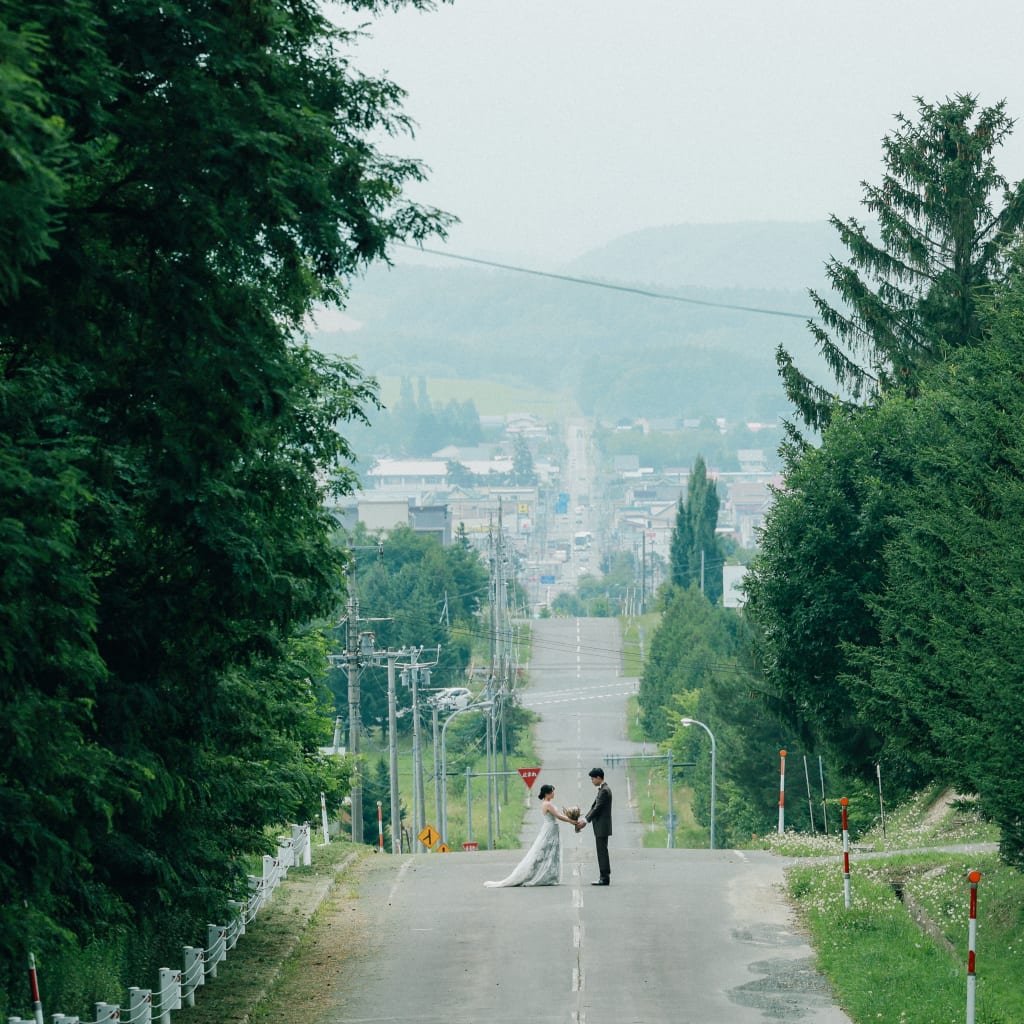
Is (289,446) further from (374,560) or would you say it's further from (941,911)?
(374,560)

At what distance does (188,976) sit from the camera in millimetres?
15523

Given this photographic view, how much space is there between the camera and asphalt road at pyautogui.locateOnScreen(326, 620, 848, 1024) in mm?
15148

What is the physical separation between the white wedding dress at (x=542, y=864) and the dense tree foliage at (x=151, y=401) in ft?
27.8

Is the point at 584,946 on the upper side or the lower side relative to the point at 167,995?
lower

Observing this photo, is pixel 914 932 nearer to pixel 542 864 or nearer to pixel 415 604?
pixel 542 864

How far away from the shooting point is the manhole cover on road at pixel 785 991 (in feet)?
49.4

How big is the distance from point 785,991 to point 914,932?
9.30 feet

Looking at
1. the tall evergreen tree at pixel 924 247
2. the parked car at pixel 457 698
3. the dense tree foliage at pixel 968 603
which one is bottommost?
the parked car at pixel 457 698

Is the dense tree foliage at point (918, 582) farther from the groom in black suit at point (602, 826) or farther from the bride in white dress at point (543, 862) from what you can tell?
the bride in white dress at point (543, 862)

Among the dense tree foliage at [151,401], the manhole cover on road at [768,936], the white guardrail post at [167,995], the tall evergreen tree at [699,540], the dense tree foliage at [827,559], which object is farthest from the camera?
the tall evergreen tree at [699,540]

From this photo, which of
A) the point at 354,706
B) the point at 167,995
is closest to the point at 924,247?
the point at 354,706

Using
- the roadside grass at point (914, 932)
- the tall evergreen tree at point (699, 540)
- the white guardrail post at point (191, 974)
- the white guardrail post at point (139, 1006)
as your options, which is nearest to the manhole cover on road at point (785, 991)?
the roadside grass at point (914, 932)

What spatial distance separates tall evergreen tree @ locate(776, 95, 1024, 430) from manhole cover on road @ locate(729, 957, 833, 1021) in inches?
974

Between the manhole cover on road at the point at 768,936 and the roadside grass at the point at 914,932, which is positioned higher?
the roadside grass at the point at 914,932
